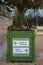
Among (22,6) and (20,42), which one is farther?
(22,6)

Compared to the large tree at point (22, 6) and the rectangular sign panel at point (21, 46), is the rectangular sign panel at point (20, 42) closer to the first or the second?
the rectangular sign panel at point (21, 46)

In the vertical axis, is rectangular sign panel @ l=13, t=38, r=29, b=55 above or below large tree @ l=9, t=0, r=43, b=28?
below

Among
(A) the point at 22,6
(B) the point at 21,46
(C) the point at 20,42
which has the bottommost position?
(B) the point at 21,46

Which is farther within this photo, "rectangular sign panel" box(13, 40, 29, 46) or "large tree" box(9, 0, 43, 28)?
"large tree" box(9, 0, 43, 28)

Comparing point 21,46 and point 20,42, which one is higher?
point 20,42

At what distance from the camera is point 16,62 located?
8164 millimetres

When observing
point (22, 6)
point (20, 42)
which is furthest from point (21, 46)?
point (22, 6)

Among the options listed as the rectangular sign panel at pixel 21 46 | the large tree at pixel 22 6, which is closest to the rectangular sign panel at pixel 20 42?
the rectangular sign panel at pixel 21 46

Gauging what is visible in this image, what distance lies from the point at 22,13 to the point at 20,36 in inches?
50.7

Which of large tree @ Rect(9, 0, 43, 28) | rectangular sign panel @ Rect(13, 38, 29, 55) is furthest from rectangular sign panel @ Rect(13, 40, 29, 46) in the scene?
large tree @ Rect(9, 0, 43, 28)

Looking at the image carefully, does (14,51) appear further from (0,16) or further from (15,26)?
(0,16)

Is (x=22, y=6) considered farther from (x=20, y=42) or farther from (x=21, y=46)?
(x=21, y=46)

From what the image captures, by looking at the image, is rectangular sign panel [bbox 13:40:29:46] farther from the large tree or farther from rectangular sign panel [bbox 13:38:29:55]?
the large tree

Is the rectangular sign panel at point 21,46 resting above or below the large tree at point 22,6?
below
